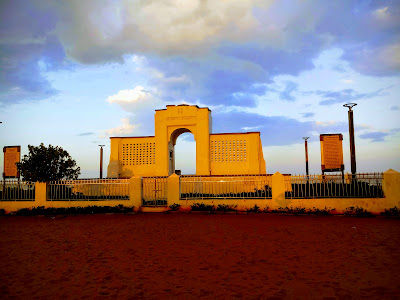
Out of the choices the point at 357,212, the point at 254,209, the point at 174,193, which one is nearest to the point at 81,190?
the point at 174,193

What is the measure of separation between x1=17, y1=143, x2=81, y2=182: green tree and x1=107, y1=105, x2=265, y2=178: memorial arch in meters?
9.33

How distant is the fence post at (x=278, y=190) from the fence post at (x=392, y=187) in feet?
15.0

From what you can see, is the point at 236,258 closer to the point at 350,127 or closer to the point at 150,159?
the point at 350,127

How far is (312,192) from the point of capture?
15852mm

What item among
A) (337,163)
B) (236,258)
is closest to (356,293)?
(236,258)

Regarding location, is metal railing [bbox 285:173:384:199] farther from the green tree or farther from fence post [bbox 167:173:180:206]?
the green tree

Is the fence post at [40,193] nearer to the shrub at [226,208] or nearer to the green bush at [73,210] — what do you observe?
the green bush at [73,210]

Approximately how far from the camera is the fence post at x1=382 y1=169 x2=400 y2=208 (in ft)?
47.9

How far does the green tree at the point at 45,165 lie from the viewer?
60.2ft

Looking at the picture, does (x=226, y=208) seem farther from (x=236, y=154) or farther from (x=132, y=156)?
(x=132, y=156)

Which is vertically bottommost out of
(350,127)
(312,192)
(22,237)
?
(22,237)

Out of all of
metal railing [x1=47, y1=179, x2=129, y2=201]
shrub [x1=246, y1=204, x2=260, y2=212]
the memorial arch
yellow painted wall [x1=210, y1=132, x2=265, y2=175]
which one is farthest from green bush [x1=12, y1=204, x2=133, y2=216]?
yellow painted wall [x1=210, y1=132, x2=265, y2=175]

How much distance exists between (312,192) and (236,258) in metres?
9.93

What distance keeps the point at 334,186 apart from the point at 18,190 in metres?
17.5
